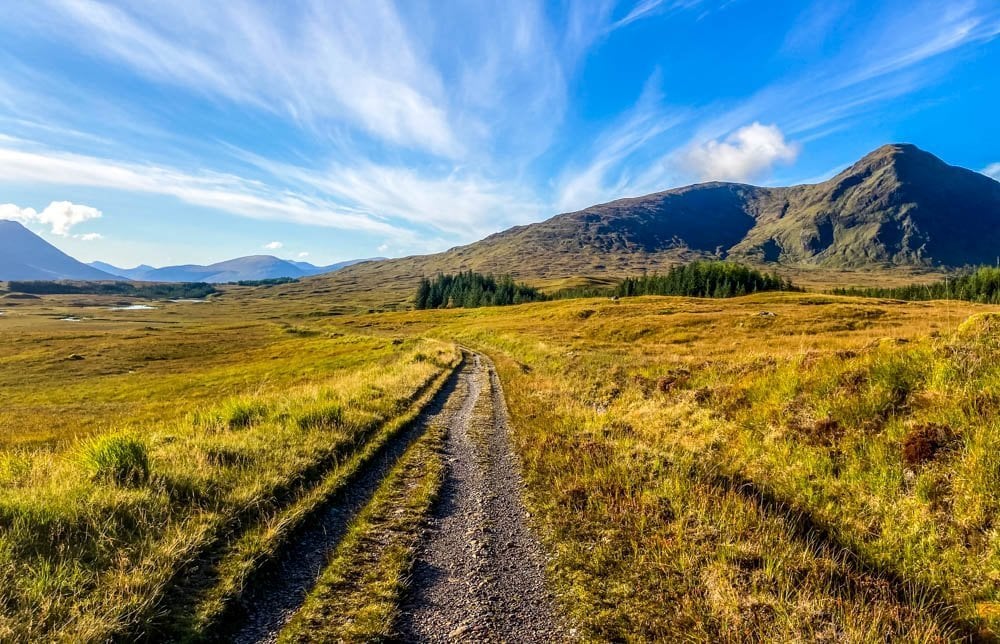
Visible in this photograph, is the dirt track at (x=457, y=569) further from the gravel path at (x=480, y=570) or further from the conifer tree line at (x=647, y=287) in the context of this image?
the conifer tree line at (x=647, y=287)

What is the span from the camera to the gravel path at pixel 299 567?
5926mm

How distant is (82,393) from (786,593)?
6328cm

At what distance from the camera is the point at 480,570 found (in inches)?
284

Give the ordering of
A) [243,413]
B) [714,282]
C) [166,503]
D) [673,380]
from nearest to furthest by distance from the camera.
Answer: [166,503] < [243,413] < [673,380] < [714,282]

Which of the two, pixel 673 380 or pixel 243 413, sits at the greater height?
pixel 673 380

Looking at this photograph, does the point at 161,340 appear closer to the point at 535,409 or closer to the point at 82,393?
the point at 82,393

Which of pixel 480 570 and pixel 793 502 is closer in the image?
pixel 480 570

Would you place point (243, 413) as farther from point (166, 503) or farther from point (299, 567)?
point (299, 567)

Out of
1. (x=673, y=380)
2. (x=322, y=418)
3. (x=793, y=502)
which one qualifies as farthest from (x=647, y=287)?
(x=793, y=502)

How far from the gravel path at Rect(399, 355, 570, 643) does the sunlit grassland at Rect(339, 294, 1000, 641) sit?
47 centimetres

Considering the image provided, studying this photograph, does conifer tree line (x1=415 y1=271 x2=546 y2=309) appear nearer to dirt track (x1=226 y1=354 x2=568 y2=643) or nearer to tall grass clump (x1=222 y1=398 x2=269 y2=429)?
tall grass clump (x1=222 y1=398 x2=269 y2=429)

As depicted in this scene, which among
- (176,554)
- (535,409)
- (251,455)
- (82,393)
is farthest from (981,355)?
(82,393)

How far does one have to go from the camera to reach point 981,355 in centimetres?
1049

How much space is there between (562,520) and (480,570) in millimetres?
2276
